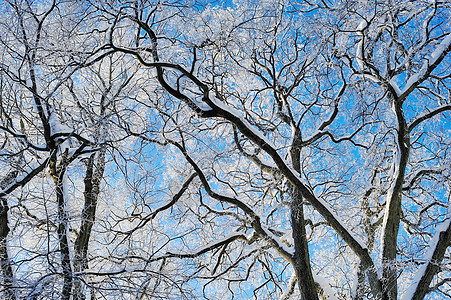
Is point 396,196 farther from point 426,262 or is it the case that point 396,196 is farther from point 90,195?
point 90,195

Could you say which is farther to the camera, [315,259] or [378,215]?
[315,259]

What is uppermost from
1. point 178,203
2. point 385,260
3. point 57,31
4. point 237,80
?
point 237,80

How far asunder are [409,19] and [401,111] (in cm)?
138

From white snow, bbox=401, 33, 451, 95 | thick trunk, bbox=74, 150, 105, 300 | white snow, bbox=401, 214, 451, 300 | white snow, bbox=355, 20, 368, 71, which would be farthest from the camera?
thick trunk, bbox=74, 150, 105, 300

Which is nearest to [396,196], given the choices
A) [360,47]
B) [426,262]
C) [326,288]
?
[426,262]

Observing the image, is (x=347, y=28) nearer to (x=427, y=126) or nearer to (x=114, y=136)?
(x=427, y=126)

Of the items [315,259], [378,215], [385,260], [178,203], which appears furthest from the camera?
[315,259]

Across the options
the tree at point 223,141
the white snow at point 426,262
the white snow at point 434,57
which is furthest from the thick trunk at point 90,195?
the white snow at point 434,57

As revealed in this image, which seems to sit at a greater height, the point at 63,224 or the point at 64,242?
the point at 63,224

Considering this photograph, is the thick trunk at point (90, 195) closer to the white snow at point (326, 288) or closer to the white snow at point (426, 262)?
the white snow at point (326, 288)

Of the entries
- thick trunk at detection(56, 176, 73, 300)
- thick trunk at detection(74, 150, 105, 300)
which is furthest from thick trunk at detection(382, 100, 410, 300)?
thick trunk at detection(74, 150, 105, 300)

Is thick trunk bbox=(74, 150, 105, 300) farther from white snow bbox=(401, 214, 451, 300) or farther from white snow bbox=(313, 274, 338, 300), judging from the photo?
white snow bbox=(401, 214, 451, 300)

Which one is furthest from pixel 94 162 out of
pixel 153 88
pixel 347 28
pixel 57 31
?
pixel 347 28

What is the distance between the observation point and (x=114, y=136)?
510 centimetres
